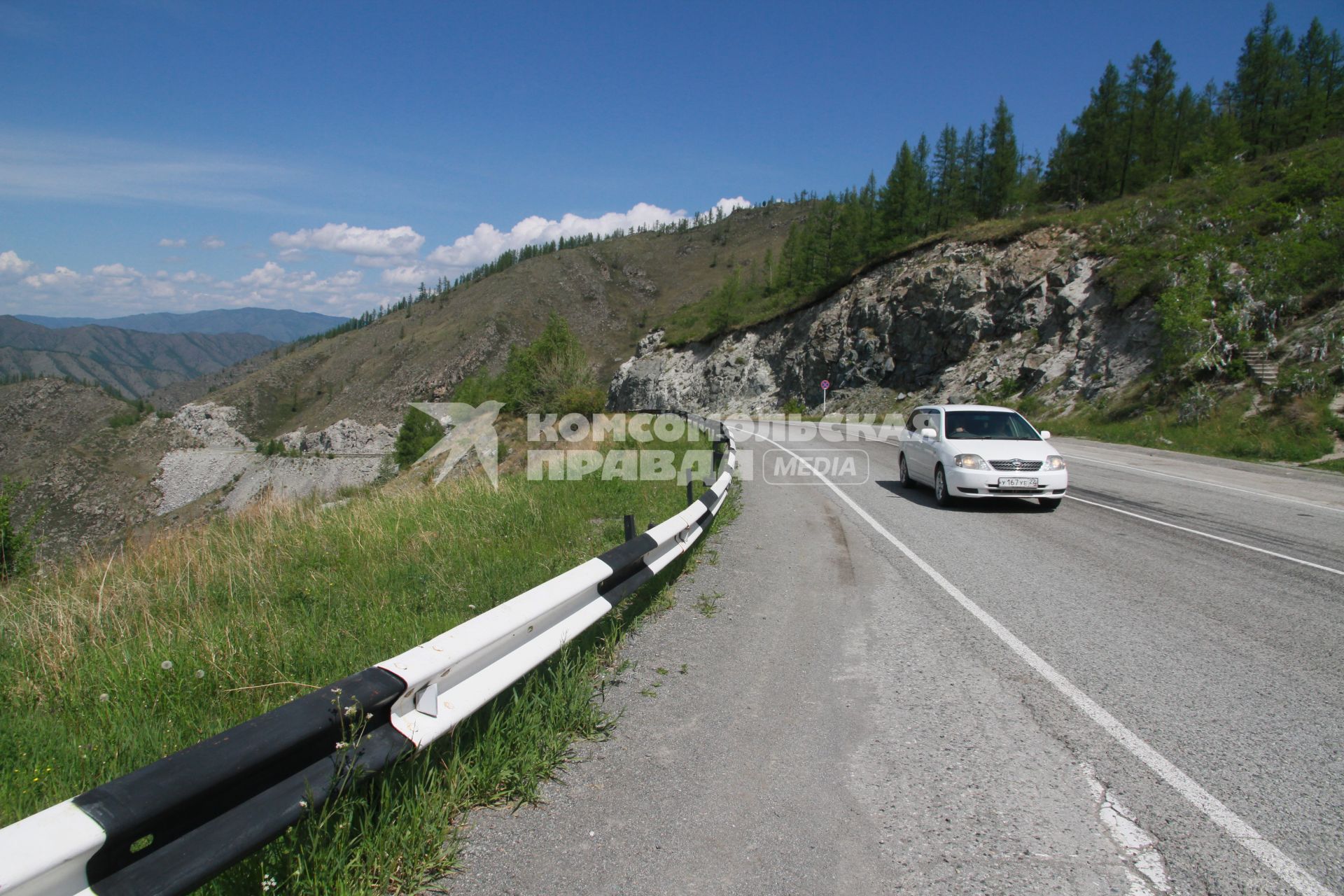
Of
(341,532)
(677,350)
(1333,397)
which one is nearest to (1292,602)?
(341,532)

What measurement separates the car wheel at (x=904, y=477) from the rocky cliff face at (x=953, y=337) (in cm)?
2381

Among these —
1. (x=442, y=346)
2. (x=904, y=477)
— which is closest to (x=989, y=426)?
(x=904, y=477)

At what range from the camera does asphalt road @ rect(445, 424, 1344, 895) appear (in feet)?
9.14

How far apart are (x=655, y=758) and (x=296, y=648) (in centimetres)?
220

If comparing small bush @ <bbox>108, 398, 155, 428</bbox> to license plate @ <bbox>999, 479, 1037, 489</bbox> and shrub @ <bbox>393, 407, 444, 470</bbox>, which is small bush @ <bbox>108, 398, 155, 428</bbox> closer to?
shrub @ <bbox>393, 407, 444, 470</bbox>

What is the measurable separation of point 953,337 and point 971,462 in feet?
131

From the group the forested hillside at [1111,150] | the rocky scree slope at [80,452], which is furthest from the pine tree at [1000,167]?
the rocky scree slope at [80,452]

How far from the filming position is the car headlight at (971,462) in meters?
11.9

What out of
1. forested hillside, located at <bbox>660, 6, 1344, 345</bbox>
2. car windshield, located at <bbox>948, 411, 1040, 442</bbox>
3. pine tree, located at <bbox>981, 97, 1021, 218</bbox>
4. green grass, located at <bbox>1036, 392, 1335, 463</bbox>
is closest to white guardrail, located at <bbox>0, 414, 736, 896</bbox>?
car windshield, located at <bbox>948, 411, 1040, 442</bbox>

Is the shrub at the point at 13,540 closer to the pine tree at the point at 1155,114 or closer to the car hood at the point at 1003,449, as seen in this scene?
the car hood at the point at 1003,449

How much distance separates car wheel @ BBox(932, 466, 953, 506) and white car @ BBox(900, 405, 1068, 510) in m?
0.01

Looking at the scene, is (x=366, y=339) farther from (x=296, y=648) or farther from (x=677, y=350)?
(x=296, y=648)

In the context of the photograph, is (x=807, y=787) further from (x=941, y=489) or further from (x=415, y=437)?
(x=415, y=437)

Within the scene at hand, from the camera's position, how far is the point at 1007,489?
11.7 metres
